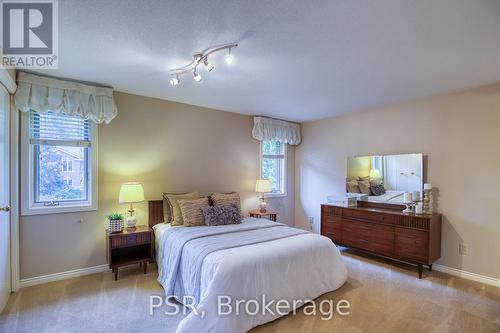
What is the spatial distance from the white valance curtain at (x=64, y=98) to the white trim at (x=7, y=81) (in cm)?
8

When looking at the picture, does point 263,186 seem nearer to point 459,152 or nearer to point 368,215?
point 368,215

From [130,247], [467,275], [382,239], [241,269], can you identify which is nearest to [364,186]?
[382,239]

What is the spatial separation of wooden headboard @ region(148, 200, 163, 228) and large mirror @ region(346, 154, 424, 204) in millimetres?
3160

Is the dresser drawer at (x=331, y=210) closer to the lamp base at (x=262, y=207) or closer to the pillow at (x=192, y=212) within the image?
the lamp base at (x=262, y=207)

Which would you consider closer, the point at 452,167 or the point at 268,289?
the point at 268,289

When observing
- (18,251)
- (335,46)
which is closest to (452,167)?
(335,46)

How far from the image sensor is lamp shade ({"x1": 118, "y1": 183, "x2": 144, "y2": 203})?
3197mm

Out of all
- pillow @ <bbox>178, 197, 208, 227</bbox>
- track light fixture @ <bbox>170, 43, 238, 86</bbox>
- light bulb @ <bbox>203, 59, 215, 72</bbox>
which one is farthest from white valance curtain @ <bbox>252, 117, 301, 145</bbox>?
light bulb @ <bbox>203, 59, 215, 72</bbox>

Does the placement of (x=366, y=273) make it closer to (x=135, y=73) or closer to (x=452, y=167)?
(x=452, y=167)

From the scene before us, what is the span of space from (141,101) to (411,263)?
438 cm

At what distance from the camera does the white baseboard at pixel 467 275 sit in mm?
3088

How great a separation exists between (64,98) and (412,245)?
4694 millimetres

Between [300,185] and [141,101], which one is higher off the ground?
[141,101]

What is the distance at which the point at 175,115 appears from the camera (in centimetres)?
399
